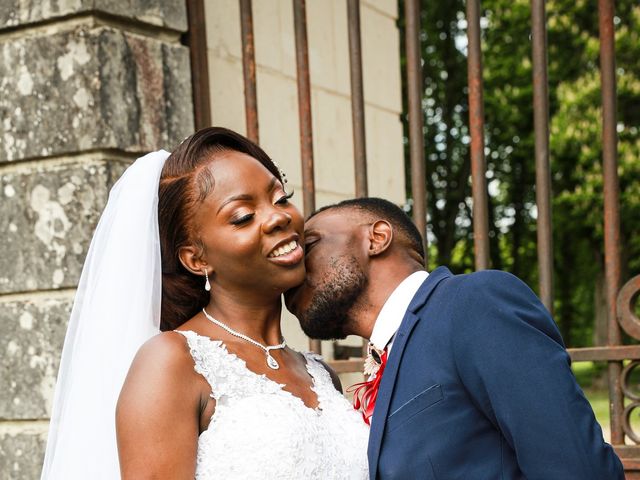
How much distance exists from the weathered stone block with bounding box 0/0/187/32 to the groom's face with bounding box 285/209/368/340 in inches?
40.2

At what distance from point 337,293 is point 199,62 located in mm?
1182

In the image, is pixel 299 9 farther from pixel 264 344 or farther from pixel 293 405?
pixel 293 405

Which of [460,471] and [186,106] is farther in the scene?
[186,106]

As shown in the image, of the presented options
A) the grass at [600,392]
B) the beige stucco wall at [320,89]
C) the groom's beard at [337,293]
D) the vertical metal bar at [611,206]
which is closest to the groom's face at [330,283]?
the groom's beard at [337,293]

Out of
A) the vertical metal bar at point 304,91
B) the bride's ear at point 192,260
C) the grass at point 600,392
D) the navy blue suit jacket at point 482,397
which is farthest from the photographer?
the grass at point 600,392

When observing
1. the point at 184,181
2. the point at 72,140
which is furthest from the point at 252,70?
the point at 184,181

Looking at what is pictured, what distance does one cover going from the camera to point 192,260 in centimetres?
238

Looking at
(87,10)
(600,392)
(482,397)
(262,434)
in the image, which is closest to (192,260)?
(262,434)

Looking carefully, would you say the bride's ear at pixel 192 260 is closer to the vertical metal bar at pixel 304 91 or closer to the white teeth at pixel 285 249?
the white teeth at pixel 285 249

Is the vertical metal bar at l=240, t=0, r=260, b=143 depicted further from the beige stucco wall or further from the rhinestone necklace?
the rhinestone necklace

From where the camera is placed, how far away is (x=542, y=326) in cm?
202

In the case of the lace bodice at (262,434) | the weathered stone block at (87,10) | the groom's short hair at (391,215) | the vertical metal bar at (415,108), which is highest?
the weathered stone block at (87,10)

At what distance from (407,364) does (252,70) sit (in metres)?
1.34

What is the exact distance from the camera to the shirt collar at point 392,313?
2393mm
